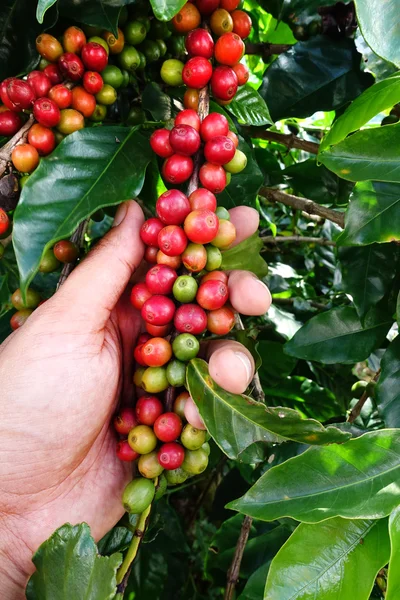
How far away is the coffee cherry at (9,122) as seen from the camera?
0.95 m

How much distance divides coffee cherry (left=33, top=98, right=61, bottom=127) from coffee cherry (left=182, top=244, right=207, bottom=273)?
1.12 feet

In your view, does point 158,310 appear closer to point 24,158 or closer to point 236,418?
point 236,418

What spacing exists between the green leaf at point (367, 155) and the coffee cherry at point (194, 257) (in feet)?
0.98

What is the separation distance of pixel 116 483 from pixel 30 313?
17.2 inches

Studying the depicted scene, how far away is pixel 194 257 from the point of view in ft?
2.84

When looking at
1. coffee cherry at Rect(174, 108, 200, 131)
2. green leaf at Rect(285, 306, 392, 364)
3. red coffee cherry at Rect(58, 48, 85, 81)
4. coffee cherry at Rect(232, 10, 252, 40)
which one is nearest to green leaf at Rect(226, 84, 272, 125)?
coffee cherry at Rect(232, 10, 252, 40)

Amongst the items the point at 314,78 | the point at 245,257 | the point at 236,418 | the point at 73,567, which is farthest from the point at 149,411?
the point at 314,78

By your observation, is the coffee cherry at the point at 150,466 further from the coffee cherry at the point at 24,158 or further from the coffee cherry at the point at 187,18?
the coffee cherry at the point at 187,18

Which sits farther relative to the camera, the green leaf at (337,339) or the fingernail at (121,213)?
the green leaf at (337,339)

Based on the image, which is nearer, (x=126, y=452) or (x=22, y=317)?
(x=126, y=452)

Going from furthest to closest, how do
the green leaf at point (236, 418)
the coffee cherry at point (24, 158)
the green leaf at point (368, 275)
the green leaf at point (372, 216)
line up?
1. the green leaf at point (368, 275)
2. the green leaf at point (372, 216)
3. the coffee cherry at point (24, 158)
4. the green leaf at point (236, 418)

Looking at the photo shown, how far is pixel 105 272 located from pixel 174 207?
22cm

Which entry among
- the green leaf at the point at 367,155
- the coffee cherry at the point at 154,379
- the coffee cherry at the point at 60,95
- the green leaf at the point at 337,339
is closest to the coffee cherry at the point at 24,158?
the coffee cherry at the point at 60,95

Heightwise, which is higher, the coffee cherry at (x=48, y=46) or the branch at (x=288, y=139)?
the coffee cherry at (x=48, y=46)
